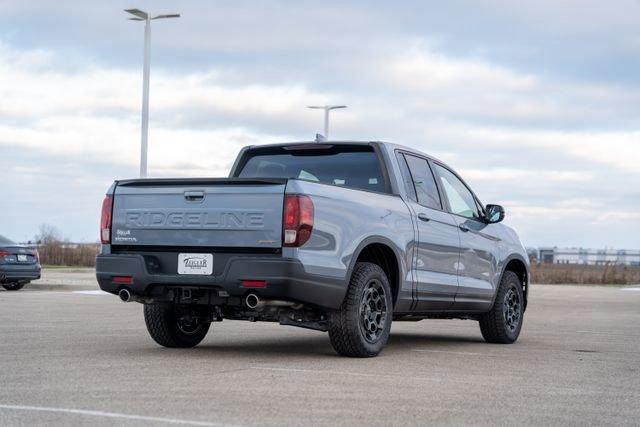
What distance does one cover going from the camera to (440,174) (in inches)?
493

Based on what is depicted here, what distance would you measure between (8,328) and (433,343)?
4.99 metres

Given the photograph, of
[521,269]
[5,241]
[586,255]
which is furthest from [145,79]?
[586,255]

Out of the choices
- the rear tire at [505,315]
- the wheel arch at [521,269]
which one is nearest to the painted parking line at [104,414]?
the rear tire at [505,315]

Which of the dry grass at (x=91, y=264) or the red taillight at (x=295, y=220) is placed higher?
the red taillight at (x=295, y=220)

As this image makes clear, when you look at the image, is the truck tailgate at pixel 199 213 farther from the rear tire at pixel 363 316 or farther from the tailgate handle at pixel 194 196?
the rear tire at pixel 363 316

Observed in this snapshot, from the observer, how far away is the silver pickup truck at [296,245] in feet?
31.9

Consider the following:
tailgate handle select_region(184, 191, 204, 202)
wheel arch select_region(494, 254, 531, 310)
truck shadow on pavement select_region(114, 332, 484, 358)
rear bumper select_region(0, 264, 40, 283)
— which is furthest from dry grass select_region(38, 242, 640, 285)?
tailgate handle select_region(184, 191, 204, 202)

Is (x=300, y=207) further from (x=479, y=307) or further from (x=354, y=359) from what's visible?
(x=479, y=307)

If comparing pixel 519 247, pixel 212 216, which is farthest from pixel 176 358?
pixel 519 247

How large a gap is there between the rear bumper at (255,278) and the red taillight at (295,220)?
183mm

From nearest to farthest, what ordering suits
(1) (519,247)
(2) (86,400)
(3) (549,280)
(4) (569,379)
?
(2) (86,400) → (4) (569,379) → (1) (519,247) → (3) (549,280)

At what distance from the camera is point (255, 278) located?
31.6ft

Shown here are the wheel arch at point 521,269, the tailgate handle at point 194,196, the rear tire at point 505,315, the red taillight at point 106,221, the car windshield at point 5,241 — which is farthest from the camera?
the car windshield at point 5,241

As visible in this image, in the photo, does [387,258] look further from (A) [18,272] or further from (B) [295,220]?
(A) [18,272]
